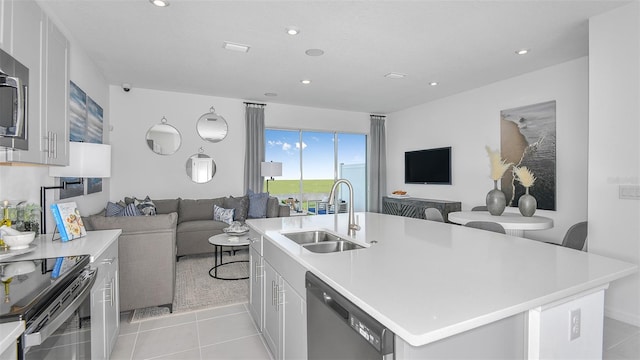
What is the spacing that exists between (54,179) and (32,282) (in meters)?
1.94

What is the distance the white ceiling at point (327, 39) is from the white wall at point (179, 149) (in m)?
0.48

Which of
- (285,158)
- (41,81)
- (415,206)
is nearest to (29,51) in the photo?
(41,81)

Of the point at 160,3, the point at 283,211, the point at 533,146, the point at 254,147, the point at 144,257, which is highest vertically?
the point at 160,3

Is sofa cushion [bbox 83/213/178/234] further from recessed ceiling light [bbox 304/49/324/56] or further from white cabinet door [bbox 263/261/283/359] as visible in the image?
recessed ceiling light [bbox 304/49/324/56]

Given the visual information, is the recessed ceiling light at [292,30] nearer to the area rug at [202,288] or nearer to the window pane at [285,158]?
the area rug at [202,288]

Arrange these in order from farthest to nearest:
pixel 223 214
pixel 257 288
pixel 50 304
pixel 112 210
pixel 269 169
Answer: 1. pixel 269 169
2. pixel 223 214
3. pixel 112 210
4. pixel 257 288
5. pixel 50 304

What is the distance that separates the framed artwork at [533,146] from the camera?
4.05 meters

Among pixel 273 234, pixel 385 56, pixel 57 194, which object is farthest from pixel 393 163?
pixel 57 194

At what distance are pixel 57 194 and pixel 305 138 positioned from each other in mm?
4470

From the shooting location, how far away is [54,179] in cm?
267

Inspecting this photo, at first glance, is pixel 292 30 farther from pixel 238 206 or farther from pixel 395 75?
pixel 238 206

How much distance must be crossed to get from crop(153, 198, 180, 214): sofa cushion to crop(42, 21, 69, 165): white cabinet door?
111 inches

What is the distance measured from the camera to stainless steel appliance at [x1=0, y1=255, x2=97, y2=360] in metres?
0.96

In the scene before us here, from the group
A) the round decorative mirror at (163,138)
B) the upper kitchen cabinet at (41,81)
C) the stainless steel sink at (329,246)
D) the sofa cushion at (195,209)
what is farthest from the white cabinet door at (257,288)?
the round decorative mirror at (163,138)
